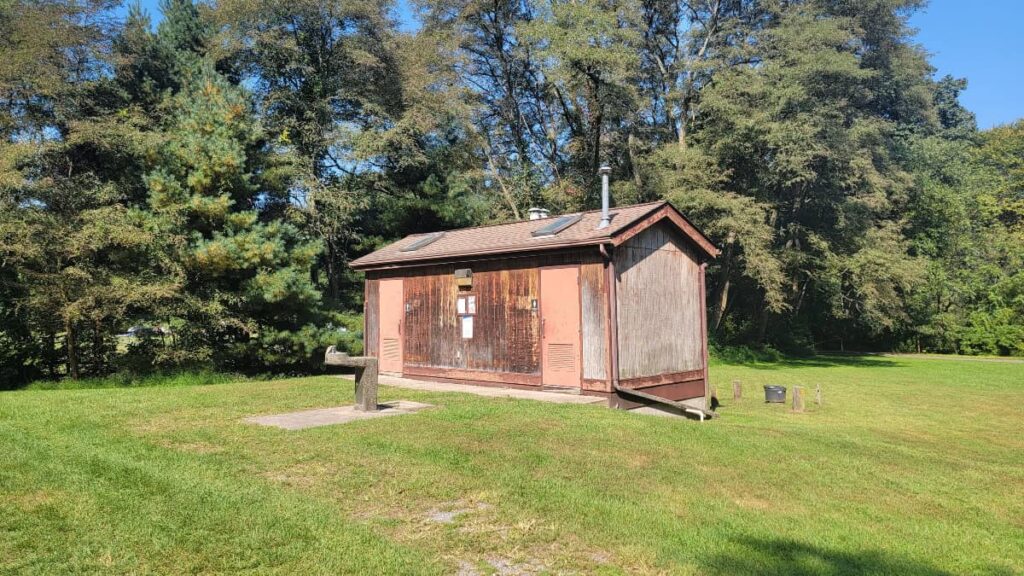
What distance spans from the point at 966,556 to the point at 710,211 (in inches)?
829

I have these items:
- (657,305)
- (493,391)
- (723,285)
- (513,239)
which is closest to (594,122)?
(723,285)

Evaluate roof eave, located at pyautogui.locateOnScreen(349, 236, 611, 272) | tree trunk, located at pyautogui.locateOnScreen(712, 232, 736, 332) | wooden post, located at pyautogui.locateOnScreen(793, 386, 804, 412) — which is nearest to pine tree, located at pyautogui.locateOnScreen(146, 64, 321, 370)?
roof eave, located at pyautogui.locateOnScreen(349, 236, 611, 272)

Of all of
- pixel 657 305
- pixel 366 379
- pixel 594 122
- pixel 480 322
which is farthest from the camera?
pixel 594 122

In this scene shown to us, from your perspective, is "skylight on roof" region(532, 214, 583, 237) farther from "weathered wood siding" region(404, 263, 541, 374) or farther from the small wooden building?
"weathered wood siding" region(404, 263, 541, 374)

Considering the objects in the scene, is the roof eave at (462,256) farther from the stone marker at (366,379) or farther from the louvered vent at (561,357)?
the stone marker at (366,379)

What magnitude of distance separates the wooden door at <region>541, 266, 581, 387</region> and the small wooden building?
20 millimetres

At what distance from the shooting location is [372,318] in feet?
51.5

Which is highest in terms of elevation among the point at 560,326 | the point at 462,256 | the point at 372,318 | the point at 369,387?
the point at 462,256

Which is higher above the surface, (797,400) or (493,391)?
(493,391)

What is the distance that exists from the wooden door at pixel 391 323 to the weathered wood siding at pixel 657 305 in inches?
220

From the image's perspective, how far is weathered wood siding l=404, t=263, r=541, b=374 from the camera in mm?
12133

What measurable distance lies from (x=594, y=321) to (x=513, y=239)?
2870mm

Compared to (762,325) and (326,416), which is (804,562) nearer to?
(326,416)

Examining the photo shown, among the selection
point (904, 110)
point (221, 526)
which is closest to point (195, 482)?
point (221, 526)
